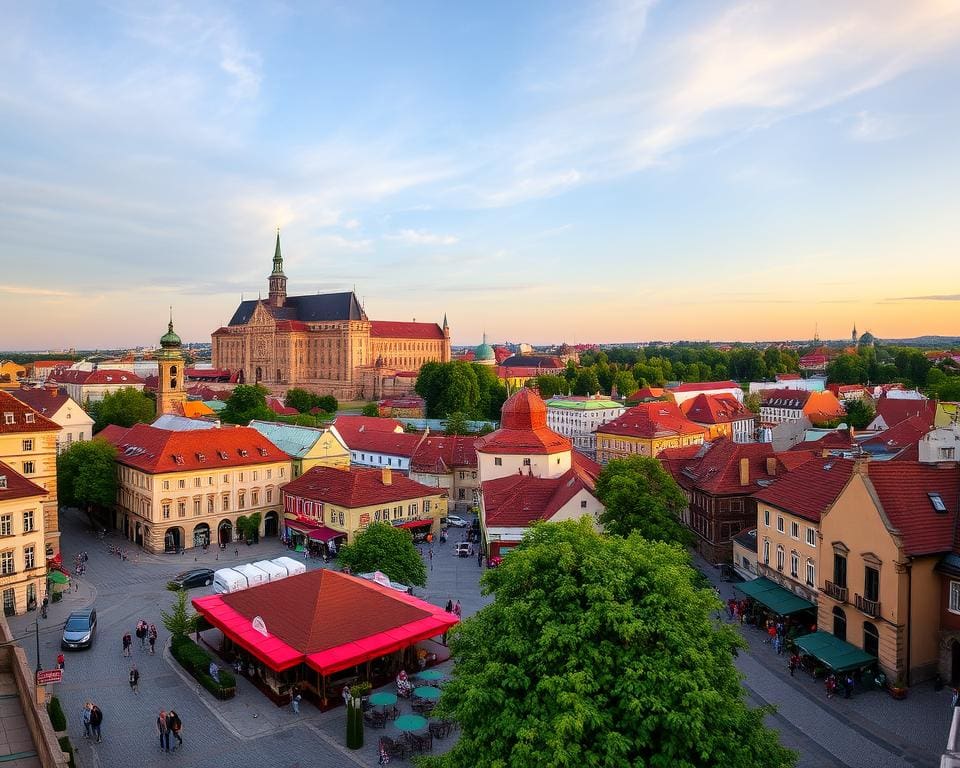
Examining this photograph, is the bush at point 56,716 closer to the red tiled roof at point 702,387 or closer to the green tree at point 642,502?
the green tree at point 642,502

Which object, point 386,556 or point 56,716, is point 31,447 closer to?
point 386,556

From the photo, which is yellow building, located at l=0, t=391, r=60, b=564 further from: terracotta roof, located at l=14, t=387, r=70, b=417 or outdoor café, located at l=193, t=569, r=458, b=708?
terracotta roof, located at l=14, t=387, r=70, b=417

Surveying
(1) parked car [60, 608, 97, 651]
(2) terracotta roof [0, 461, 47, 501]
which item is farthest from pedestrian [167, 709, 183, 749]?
(2) terracotta roof [0, 461, 47, 501]

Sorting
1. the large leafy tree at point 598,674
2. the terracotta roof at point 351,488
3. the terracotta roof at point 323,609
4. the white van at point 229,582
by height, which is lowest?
the white van at point 229,582

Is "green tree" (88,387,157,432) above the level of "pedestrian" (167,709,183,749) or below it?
above

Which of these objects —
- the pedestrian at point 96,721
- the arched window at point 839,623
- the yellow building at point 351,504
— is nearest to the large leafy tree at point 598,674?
the pedestrian at point 96,721

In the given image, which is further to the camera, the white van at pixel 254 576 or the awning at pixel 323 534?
the awning at pixel 323 534

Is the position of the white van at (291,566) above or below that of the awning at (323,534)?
above
